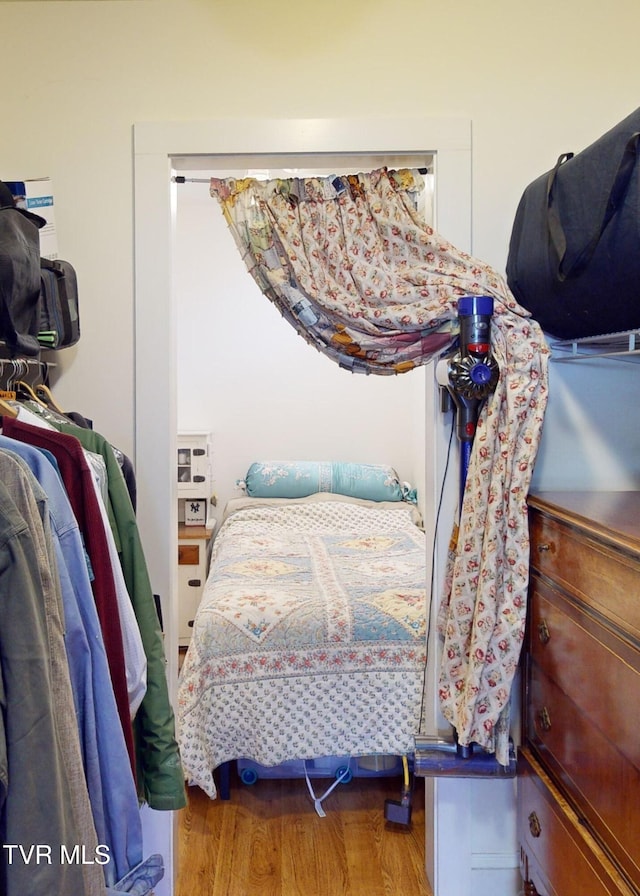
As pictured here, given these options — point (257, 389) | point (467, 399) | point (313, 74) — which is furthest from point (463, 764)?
point (257, 389)

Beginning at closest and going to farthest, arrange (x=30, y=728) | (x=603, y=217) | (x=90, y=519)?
(x=30, y=728) < (x=90, y=519) < (x=603, y=217)

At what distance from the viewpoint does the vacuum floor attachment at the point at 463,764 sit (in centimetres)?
165

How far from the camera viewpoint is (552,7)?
Answer: 1.76 m

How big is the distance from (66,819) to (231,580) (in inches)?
70.2

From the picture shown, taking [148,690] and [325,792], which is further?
[325,792]

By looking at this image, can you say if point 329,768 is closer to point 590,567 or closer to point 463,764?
point 463,764

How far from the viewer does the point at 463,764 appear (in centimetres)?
166

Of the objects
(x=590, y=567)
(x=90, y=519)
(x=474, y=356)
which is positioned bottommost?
(x=590, y=567)

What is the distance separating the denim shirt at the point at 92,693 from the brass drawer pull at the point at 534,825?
38.1 inches

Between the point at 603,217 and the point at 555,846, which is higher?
the point at 603,217

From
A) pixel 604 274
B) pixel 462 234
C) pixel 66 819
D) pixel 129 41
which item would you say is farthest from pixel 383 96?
A: pixel 66 819

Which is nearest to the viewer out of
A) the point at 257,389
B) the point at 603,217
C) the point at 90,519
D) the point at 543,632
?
the point at 90,519

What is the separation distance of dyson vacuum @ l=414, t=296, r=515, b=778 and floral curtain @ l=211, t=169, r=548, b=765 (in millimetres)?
39

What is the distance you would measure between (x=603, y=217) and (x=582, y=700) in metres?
0.97
